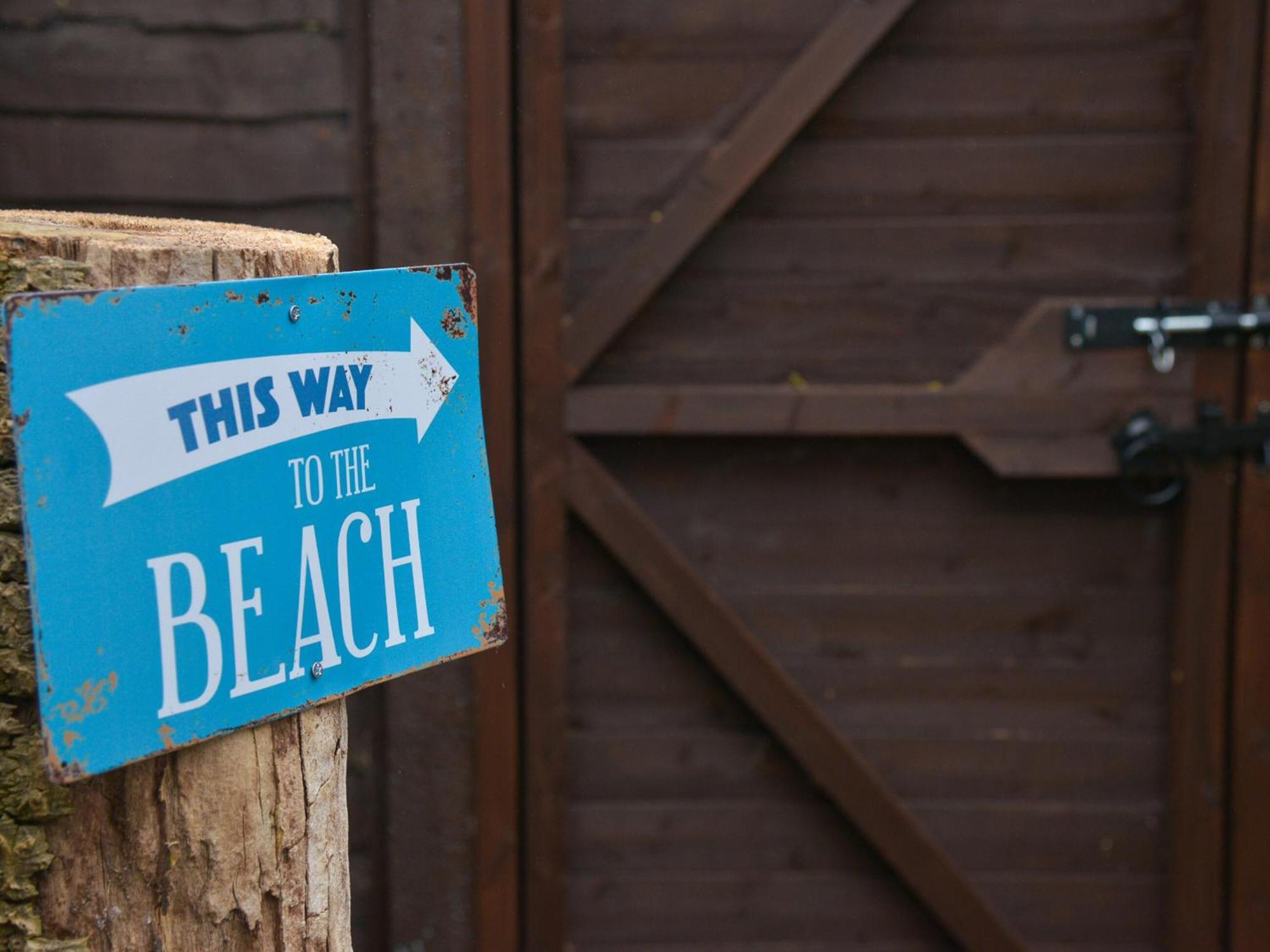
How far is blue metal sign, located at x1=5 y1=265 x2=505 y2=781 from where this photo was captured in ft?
2.61

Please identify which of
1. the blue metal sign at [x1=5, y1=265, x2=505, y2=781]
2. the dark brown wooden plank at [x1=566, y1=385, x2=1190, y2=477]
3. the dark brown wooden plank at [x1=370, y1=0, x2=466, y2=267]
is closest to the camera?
the blue metal sign at [x1=5, y1=265, x2=505, y2=781]

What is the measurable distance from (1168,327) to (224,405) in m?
2.01

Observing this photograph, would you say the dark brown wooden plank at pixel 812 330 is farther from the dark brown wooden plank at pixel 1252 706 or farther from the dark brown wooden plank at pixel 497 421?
the dark brown wooden plank at pixel 1252 706

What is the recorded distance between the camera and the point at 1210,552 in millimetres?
2432

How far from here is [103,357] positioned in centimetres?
81

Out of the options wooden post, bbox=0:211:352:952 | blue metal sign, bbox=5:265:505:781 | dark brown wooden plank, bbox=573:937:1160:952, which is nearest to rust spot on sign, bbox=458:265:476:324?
blue metal sign, bbox=5:265:505:781

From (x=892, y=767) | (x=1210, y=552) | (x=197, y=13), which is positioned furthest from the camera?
(x=892, y=767)

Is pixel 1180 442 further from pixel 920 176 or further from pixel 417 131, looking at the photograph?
pixel 417 131

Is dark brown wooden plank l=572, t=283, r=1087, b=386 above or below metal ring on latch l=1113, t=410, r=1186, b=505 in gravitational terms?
above

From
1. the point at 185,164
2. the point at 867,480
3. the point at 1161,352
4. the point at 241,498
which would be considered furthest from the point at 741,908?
the point at 241,498

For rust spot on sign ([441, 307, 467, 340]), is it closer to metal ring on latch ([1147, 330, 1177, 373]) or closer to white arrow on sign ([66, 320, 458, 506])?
white arrow on sign ([66, 320, 458, 506])

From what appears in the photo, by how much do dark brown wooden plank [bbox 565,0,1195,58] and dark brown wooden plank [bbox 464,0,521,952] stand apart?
20cm

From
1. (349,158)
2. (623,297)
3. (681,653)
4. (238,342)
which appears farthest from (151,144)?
(238,342)

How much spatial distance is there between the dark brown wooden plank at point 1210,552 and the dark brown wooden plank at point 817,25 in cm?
14
